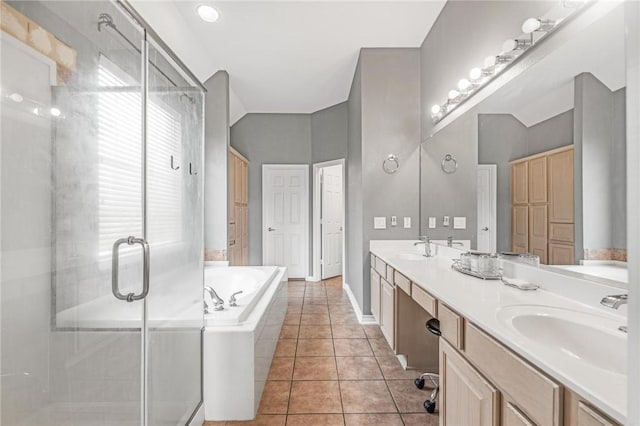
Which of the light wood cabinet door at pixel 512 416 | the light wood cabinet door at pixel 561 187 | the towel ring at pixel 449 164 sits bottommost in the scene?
the light wood cabinet door at pixel 512 416

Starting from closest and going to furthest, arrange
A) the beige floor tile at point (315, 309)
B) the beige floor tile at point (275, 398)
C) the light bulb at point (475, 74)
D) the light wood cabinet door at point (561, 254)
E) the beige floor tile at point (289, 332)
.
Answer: the light wood cabinet door at point (561, 254)
the beige floor tile at point (275, 398)
the light bulb at point (475, 74)
the beige floor tile at point (289, 332)
the beige floor tile at point (315, 309)

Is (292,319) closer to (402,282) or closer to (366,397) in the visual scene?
(366,397)

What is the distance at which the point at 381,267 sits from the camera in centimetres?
270

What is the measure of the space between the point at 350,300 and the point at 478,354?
3.01 m

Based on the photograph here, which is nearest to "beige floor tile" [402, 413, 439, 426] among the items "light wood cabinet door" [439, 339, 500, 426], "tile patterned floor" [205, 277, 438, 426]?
"tile patterned floor" [205, 277, 438, 426]

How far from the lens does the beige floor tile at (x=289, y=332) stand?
113 inches

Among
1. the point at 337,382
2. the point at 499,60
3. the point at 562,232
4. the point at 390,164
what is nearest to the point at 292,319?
the point at 337,382

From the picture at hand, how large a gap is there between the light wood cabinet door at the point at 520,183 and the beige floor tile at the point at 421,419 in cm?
127

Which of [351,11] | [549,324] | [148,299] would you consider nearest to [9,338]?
[148,299]

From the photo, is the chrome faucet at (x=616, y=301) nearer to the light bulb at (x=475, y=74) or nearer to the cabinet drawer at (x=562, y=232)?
the cabinet drawer at (x=562, y=232)

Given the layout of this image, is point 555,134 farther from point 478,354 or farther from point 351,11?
point 351,11

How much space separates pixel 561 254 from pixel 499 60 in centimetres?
115

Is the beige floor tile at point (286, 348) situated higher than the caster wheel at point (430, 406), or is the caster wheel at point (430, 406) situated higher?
the caster wheel at point (430, 406)

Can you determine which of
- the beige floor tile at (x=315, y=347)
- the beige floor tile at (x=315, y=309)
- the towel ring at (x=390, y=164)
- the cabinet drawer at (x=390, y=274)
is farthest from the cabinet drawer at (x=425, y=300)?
the beige floor tile at (x=315, y=309)
